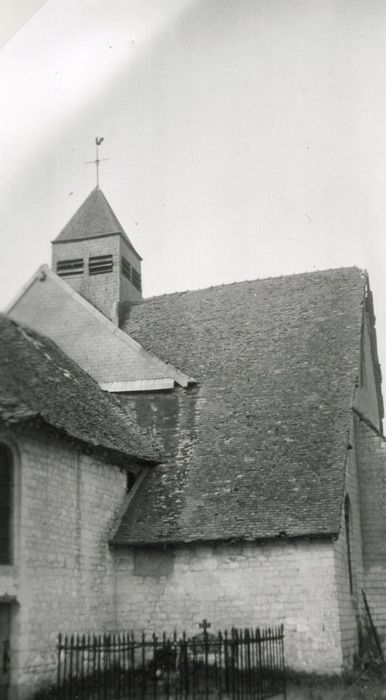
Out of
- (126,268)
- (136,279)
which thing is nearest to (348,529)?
(126,268)

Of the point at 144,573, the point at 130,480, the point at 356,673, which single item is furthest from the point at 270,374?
the point at 356,673

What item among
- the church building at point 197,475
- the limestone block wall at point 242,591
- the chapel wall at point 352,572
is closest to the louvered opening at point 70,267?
the church building at point 197,475

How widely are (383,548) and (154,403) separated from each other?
6801 millimetres

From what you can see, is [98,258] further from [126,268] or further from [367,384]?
[367,384]

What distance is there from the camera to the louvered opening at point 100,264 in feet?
86.2

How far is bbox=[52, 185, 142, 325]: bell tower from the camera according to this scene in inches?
1025

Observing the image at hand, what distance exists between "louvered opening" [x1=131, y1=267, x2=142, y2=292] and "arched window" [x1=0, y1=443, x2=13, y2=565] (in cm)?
1249

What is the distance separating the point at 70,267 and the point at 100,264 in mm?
1034

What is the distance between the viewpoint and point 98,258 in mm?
26531

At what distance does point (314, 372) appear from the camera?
21109mm

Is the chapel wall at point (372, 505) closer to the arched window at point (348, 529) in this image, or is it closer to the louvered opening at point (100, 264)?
the arched window at point (348, 529)

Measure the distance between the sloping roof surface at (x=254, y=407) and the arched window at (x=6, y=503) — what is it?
11.7 ft

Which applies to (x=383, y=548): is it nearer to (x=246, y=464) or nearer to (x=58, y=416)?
(x=246, y=464)

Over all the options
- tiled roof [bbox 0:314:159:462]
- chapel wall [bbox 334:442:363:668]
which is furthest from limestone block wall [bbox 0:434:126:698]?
chapel wall [bbox 334:442:363:668]
